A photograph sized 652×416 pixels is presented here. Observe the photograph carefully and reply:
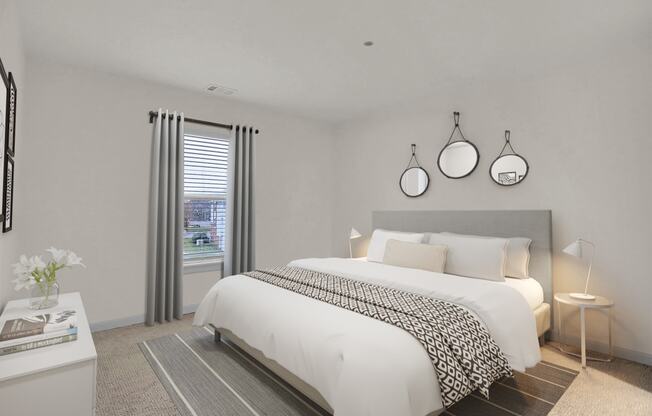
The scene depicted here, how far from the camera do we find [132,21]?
2.45 meters

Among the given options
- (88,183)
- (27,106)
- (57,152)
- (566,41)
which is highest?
(566,41)

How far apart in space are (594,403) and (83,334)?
2.97m

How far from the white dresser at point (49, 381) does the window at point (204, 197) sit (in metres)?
2.49

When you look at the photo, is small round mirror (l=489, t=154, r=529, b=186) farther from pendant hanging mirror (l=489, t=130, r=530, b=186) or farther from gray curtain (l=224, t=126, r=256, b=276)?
gray curtain (l=224, t=126, r=256, b=276)

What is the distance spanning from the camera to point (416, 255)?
10.9 ft

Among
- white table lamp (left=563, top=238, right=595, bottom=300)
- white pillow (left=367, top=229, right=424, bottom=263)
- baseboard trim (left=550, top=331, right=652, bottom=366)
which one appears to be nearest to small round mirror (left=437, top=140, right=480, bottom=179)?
white pillow (left=367, top=229, right=424, bottom=263)

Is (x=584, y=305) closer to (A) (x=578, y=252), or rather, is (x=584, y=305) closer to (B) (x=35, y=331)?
(A) (x=578, y=252)

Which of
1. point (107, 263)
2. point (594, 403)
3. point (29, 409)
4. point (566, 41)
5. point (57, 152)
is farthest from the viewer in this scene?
point (107, 263)

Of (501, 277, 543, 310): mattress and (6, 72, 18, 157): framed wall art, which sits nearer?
(6, 72, 18, 157): framed wall art

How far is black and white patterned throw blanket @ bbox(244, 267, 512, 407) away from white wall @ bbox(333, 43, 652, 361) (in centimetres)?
158

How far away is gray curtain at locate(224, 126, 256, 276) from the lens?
4164mm

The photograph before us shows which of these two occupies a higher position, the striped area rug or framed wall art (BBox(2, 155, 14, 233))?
framed wall art (BBox(2, 155, 14, 233))

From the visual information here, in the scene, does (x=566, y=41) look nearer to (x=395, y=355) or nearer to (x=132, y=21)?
(x=395, y=355)

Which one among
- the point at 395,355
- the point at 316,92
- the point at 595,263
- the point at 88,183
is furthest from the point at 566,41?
the point at 88,183
